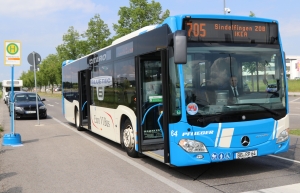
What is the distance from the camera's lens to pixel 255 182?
6.36 metres

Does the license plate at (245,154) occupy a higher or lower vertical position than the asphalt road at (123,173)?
higher

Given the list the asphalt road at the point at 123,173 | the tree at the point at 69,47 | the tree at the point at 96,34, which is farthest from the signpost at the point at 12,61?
the tree at the point at 69,47

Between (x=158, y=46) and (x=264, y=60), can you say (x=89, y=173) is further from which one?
(x=264, y=60)

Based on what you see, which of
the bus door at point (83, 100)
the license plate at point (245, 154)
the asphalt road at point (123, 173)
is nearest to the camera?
the asphalt road at point (123, 173)

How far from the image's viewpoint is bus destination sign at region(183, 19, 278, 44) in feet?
21.5

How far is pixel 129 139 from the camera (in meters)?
8.73

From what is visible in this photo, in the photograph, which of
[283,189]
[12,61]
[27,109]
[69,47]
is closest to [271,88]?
[283,189]

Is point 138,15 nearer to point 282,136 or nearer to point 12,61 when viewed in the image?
point 12,61

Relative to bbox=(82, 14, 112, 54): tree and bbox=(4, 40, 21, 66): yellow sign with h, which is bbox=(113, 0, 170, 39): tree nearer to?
bbox=(82, 14, 112, 54): tree

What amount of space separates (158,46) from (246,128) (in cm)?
223

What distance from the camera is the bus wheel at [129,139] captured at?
864 centimetres

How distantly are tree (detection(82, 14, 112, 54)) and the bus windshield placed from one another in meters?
30.1

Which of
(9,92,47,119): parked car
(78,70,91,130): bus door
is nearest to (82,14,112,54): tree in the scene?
(9,92,47,119): parked car

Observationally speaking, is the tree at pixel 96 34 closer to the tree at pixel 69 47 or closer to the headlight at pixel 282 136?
the tree at pixel 69 47
